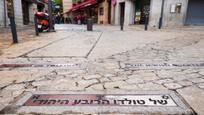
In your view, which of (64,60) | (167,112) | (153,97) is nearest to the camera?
(167,112)

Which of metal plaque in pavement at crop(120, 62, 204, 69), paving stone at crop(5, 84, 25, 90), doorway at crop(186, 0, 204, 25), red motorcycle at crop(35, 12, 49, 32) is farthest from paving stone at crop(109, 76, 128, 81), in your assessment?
doorway at crop(186, 0, 204, 25)

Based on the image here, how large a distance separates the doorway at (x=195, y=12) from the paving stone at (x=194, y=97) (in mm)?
15702

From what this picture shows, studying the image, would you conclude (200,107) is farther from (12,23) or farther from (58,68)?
(12,23)

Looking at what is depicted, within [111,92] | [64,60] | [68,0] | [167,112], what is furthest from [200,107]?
[68,0]

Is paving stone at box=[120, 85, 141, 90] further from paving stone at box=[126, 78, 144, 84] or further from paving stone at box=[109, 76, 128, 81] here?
paving stone at box=[109, 76, 128, 81]

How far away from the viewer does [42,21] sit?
1122cm

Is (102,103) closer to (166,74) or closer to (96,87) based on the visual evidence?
(96,87)

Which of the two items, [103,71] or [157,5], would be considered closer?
[103,71]

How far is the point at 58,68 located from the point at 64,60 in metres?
0.64

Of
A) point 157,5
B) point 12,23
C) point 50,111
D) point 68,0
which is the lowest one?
point 50,111

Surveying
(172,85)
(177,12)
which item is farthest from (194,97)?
(177,12)

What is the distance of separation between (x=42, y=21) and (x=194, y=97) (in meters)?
10.2

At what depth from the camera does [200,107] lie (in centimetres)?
210

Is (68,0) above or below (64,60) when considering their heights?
above
